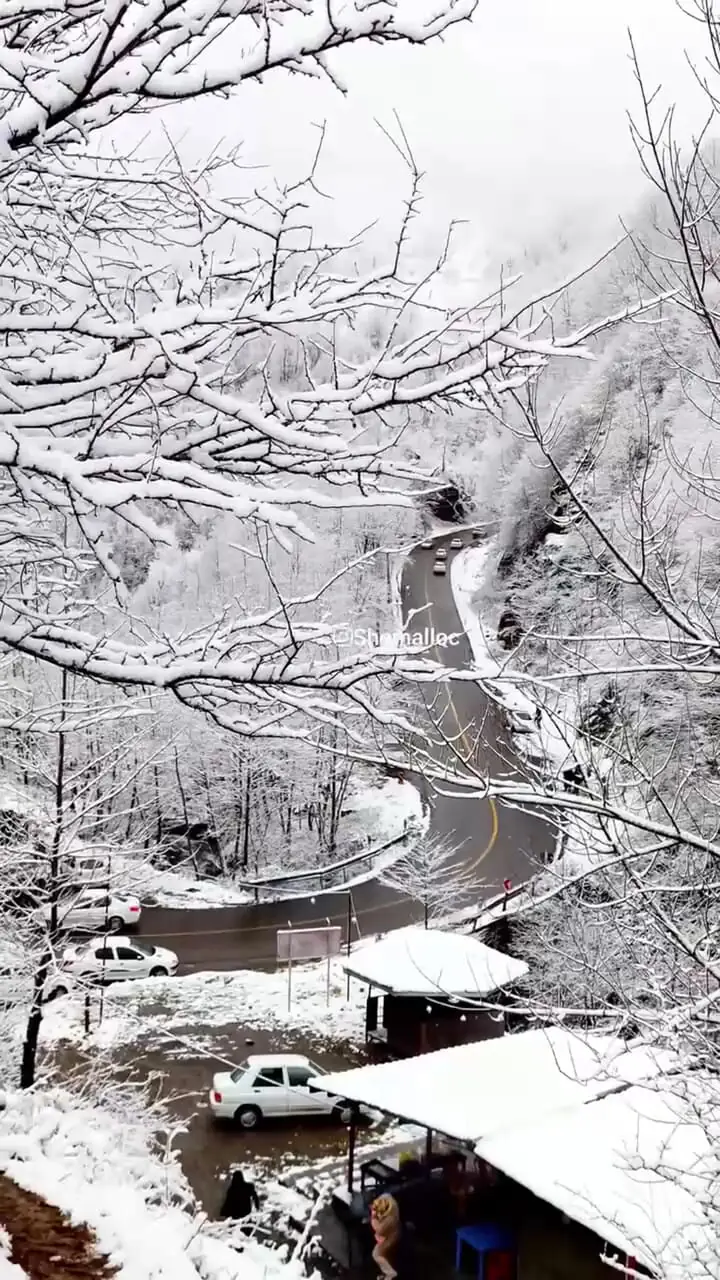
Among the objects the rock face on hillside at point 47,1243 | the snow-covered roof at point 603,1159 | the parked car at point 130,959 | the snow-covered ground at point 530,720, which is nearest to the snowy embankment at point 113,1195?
the rock face on hillside at point 47,1243

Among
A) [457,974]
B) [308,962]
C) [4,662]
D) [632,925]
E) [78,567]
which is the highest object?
[78,567]

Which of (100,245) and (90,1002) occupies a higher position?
(100,245)

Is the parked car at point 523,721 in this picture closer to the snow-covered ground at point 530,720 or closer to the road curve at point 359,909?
the snow-covered ground at point 530,720

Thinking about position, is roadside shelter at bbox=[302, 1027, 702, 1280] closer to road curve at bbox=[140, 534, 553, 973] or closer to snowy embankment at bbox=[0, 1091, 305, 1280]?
snowy embankment at bbox=[0, 1091, 305, 1280]

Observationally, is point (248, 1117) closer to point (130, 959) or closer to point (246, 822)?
point (130, 959)

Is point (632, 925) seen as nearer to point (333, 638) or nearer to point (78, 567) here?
point (333, 638)

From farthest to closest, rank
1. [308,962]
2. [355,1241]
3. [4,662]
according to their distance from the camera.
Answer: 1. [308,962]
2. [355,1241]
3. [4,662]

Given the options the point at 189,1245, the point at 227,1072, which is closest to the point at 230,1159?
the point at 227,1072
